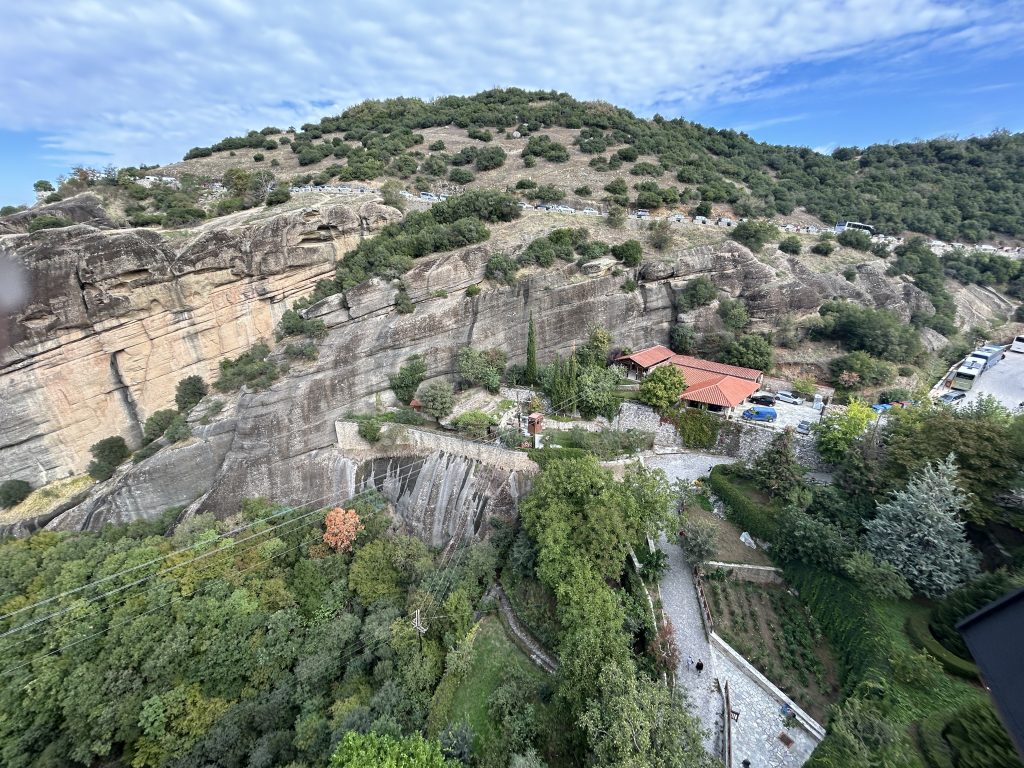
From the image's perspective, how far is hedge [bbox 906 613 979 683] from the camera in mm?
10016

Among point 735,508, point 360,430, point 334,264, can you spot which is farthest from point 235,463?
point 735,508

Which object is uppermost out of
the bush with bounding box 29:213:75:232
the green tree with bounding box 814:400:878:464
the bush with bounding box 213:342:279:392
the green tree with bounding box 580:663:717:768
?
the bush with bounding box 29:213:75:232

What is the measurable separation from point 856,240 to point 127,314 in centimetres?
5377

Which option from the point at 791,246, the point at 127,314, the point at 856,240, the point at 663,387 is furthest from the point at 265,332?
the point at 856,240

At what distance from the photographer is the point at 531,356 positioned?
2473 centimetres

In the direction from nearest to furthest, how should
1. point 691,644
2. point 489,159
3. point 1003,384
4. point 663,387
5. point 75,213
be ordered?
point 691,644 → point 663,387 → point 1003,384 → point 75,213 → point 489,159

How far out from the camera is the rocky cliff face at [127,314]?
2275 cm

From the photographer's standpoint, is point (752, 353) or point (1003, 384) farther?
point (752, 353)

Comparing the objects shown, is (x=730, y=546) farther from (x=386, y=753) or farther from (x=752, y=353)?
(x=386, y=753)

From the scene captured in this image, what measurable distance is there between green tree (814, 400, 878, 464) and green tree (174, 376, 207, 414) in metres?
35.9

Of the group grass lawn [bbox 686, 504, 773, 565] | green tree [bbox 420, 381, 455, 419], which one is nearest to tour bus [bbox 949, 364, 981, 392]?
grass lawn [bbox 686, 504, 773, 565]

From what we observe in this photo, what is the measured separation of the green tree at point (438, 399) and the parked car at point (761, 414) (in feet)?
52.6

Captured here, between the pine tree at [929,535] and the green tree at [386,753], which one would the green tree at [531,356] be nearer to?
the pine tree at [929,535]

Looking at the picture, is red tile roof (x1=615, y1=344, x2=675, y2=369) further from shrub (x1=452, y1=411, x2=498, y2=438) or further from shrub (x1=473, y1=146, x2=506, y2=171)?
shrub (x1=473, y1=146, x2=506, y2=171)
